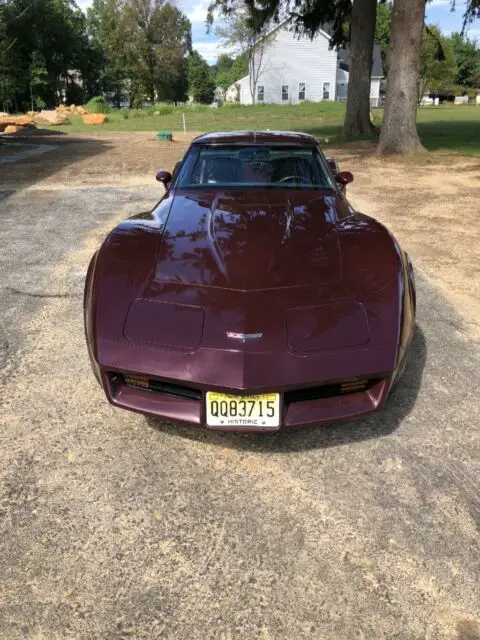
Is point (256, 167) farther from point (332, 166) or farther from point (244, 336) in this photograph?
point (244, 336)

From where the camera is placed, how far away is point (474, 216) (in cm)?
819

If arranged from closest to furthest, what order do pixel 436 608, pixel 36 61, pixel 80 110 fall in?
pixel 436 608 < pixel 80 110 < pixel 36 61

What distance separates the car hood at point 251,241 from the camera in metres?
2.73

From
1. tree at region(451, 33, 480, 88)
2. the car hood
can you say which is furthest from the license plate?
tree at region(451, 33, 480, 88)

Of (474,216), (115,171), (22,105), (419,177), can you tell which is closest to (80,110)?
(22,105)

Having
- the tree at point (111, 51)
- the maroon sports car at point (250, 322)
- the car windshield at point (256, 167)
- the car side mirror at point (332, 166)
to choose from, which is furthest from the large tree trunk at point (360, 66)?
the tree at point (111, 51)

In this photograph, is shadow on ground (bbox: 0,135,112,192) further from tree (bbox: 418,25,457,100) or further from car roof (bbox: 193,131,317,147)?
tree (bbox: 418,25,457,100)

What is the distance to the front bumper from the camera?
239 cm

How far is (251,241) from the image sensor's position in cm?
307

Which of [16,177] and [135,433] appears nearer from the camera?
[135,433]

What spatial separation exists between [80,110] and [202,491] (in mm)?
43878

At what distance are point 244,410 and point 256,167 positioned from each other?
8.26ft

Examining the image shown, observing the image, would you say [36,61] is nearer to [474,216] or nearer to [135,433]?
[474,216]

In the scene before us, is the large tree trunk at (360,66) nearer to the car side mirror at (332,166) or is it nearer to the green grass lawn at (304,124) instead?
the green grass lawn at (304,124)
